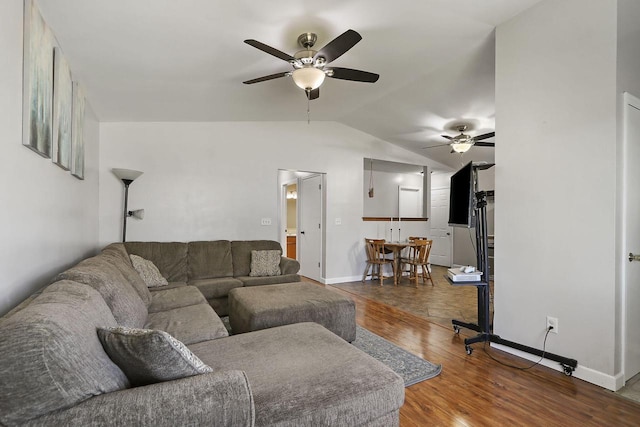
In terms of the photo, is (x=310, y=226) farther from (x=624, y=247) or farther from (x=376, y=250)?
(x=624, y=247)

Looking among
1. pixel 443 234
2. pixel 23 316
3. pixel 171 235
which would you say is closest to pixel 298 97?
pixel 171 235

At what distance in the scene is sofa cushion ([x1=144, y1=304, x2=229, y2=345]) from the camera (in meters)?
1.85

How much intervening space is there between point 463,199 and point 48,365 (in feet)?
9.41

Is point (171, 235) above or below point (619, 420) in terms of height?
above

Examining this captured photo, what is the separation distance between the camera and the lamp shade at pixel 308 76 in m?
2.47

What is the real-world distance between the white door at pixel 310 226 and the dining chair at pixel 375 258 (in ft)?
2.86

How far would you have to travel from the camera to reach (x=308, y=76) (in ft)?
8.16

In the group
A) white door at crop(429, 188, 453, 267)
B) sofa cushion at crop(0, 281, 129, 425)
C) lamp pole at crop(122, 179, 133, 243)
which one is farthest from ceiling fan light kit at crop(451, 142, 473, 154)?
sofa cushion at crop(0, 281, 129, 425)

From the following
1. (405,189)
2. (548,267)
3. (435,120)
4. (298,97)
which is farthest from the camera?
(405,189)

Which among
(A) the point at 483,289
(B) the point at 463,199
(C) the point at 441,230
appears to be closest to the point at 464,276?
(A) the point at 483,289

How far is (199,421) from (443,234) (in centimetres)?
726

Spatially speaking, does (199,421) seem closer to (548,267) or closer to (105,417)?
(105,417)

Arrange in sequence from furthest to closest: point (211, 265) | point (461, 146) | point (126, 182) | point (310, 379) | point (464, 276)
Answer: point (461, 146)
point (211, 265)
point (126, 182)
point (464, 276)
point (310, 379)

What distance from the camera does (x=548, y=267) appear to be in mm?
2340
